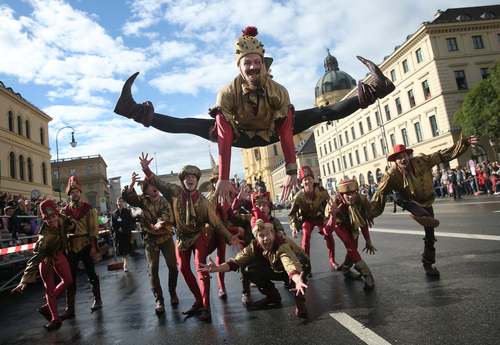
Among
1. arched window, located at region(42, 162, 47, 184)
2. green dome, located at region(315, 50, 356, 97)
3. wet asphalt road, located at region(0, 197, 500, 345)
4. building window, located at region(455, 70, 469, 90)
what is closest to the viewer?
wet asphalt road, located at region(0, 197, 500, 345)

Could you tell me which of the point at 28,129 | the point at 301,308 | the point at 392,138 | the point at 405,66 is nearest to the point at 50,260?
the point at 301,308

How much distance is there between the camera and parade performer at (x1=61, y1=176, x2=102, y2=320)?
5.77 m

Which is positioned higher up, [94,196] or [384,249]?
[94,196]

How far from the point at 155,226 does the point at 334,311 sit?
2535 millimetres

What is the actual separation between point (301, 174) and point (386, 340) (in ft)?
10.7

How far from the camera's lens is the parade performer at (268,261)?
4082mm

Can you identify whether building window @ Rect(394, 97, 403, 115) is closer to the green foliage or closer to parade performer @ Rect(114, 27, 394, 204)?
the green foliage

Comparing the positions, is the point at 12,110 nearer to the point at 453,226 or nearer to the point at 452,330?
the point at 453,226

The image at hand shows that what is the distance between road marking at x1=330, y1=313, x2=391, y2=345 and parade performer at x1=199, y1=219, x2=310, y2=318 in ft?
1.21

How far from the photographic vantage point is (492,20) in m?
39.7

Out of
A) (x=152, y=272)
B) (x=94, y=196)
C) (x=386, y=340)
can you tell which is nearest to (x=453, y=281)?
(x=386, y=340)

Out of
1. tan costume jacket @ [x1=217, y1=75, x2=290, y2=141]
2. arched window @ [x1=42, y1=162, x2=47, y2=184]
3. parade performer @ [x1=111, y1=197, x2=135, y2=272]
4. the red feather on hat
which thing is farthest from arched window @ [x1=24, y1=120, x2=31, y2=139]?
tan costume jacket @ [x1=217, y1=75, x2=290, y2=141]

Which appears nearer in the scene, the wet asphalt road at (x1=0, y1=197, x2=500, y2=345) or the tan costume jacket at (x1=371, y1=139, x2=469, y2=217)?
the wet asphalt road at (x1=0, y1=197, x2=500, y2=345)

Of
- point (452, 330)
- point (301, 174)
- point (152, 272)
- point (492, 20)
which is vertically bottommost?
point (452, 330)
